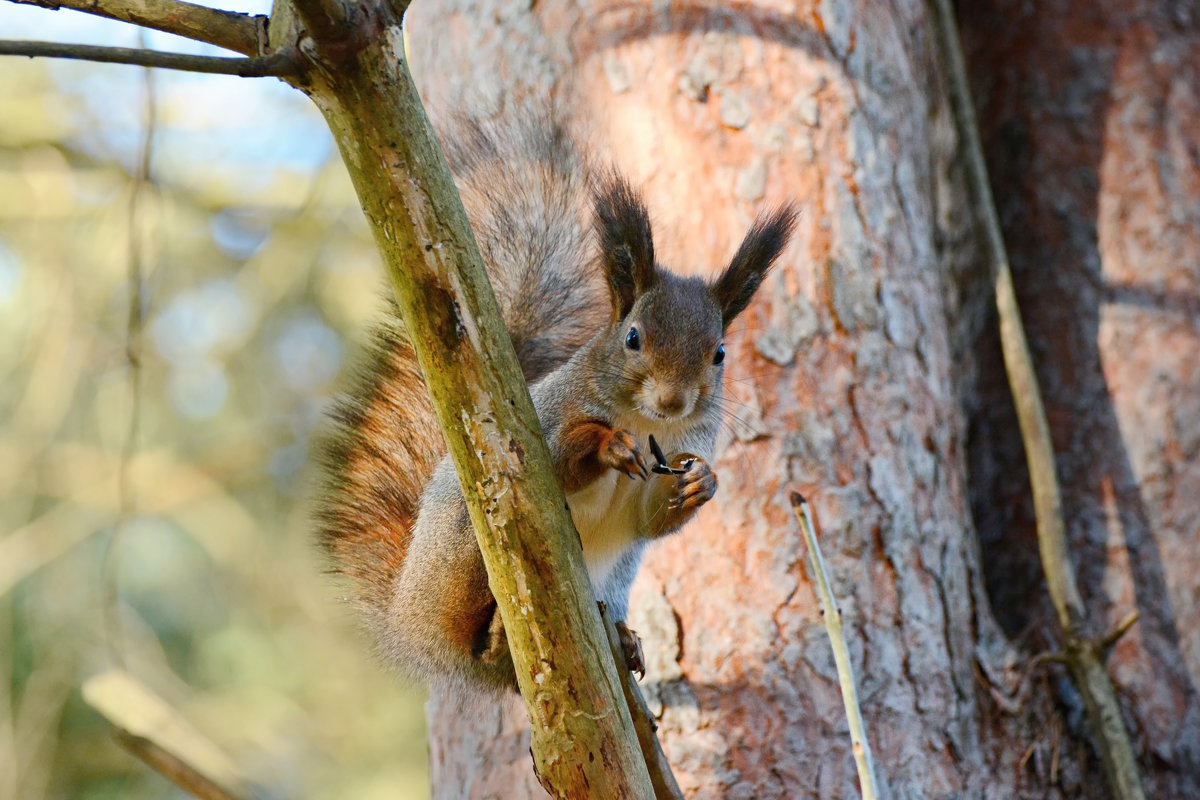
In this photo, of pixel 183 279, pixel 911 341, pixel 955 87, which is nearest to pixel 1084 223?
pixel 955 87

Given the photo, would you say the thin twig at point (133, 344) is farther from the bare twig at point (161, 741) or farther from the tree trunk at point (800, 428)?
the tree trunk at point (800, 428)

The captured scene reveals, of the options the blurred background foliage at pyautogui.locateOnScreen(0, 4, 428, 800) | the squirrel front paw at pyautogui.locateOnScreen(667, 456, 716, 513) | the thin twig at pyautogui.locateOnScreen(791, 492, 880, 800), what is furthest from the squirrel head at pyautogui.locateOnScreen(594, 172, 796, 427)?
the blurred background foliage at pyautogui.locateOnScreen(0, 4, 428, 800)

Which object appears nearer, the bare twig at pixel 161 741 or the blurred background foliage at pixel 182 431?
the bare twig at pixel 161 741

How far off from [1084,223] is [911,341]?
58 cm

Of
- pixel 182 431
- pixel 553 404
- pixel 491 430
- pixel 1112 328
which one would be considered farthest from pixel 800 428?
pixel 182 431

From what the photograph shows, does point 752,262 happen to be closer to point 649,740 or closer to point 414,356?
point 414,356

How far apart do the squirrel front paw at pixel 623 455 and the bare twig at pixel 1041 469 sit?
890mm

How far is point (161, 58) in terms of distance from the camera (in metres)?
0.86

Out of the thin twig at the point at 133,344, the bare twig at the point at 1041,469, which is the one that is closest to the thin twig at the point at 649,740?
the bare twig at the point at 1041,469

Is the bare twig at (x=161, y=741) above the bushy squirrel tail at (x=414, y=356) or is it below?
below

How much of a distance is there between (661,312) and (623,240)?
12cm

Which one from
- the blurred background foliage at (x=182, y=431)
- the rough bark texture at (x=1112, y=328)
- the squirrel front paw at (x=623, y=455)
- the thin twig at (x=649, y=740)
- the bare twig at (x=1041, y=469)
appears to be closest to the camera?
the thin twig at (x=649, y=740)

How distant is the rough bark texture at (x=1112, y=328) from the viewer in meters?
1.97

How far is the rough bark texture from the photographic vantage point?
1.97m
